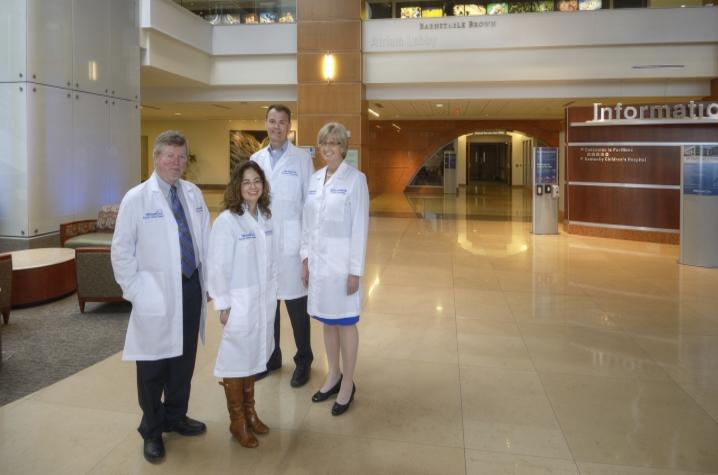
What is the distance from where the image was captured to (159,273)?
2562mm

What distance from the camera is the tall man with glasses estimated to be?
3428 millimetres

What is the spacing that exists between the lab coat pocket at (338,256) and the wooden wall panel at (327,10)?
37.2ft

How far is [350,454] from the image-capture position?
2707 mm

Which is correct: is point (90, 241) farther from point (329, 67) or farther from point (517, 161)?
point (517, 161)

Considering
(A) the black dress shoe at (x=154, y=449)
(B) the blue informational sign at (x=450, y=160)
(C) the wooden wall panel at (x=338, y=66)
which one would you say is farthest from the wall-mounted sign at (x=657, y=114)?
(B) the blue informational sign at (x=450, y=160)

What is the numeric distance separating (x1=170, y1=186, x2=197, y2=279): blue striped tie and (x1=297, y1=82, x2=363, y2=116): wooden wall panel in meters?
11.0

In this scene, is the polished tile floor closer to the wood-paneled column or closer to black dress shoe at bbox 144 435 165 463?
black dress shoe at bbox 144 435 165 463

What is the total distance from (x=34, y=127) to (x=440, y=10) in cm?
1029

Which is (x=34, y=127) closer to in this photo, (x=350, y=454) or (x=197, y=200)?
(x=197, y=200)

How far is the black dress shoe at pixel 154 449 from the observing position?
2627mm

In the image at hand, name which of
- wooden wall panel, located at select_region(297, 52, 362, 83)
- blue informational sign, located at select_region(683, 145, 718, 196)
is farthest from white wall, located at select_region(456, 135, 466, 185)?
blue informational sign, located at select_region(683, 145, 718, 196)

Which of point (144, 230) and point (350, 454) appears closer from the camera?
point (144, 230)

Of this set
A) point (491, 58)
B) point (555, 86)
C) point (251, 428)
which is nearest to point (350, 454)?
point (251, 428)

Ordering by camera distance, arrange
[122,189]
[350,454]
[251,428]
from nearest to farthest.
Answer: [350,454] → [251,428] → [122,189]
